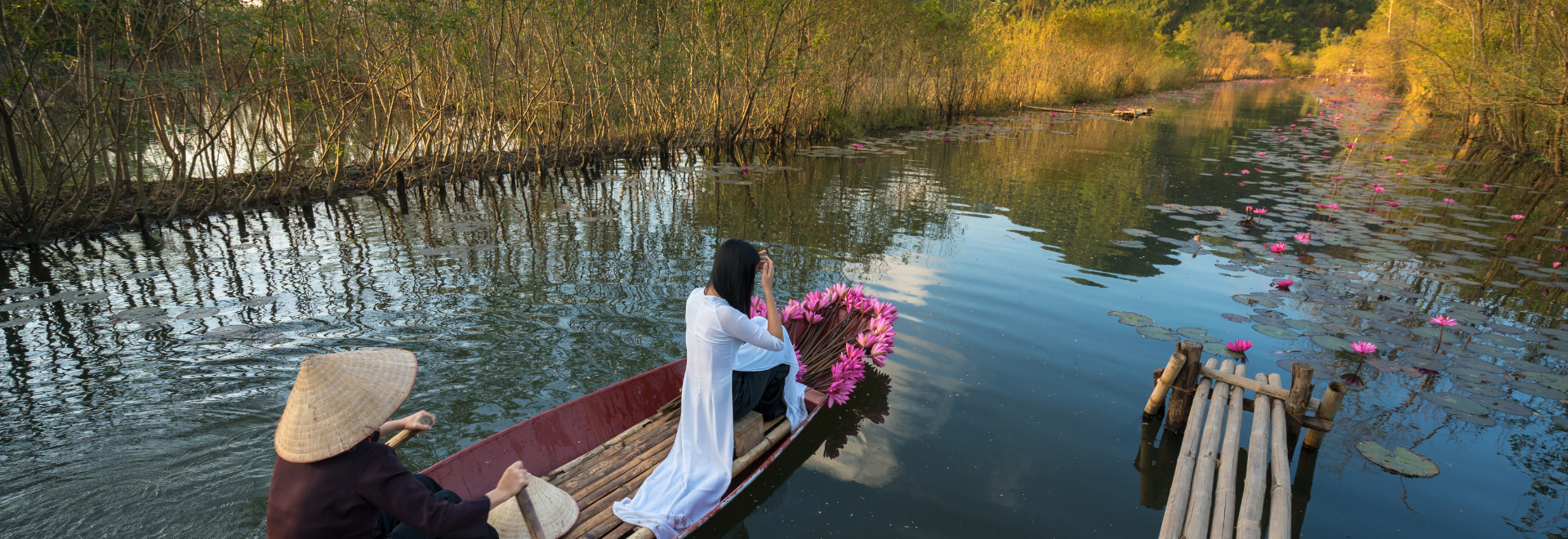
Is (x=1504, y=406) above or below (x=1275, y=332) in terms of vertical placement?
below

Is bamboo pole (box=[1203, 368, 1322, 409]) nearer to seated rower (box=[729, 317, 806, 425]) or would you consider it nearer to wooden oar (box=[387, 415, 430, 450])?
seated rower (box=[729, 317, 806, 425])

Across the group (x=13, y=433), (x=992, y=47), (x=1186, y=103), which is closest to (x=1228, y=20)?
(x=1186, y=103)

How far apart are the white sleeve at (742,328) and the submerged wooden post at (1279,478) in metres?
2.18

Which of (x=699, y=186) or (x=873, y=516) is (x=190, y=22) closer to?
(x=699, y=186)

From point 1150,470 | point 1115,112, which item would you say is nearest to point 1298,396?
point 1150,470

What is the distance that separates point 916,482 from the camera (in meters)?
3.54

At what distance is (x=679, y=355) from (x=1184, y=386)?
3207 mm

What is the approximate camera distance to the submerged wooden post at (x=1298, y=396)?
11.9 feet

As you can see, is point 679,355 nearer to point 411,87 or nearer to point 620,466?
point 620,466

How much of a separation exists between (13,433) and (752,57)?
41.8 feet

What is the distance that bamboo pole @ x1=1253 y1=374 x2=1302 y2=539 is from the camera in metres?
2.75

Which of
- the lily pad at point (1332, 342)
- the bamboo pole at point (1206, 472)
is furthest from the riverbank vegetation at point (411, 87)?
the lily pad at point (1332, 342)

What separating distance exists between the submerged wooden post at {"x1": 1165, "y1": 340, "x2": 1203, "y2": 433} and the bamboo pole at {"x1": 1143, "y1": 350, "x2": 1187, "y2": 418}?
0.02 metres

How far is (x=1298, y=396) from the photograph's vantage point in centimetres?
366
